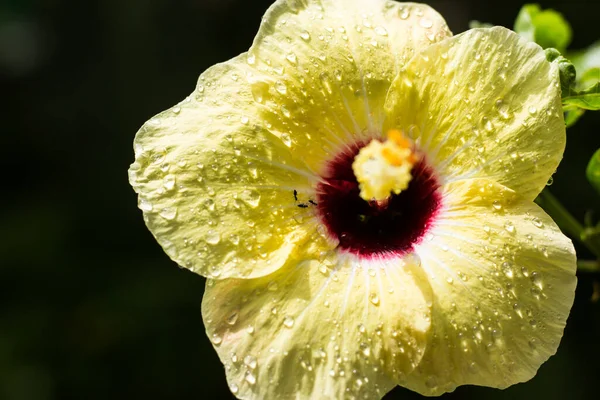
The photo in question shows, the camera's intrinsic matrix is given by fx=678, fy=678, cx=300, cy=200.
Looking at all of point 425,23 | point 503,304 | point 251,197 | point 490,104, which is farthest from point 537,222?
point 251,197

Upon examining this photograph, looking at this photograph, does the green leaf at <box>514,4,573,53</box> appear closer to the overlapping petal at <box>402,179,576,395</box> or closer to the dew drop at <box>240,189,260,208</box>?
the overlapping petal at <box>402,179,576,395</box>

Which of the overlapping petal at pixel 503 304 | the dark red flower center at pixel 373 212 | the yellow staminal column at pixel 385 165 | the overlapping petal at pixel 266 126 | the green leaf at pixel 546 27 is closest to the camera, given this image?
the overlapping petal at pixel 503 304

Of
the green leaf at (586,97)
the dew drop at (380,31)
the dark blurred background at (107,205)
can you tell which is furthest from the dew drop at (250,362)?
the dark blurred background at (107,205)

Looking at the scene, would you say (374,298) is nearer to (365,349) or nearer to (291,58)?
(365,349)

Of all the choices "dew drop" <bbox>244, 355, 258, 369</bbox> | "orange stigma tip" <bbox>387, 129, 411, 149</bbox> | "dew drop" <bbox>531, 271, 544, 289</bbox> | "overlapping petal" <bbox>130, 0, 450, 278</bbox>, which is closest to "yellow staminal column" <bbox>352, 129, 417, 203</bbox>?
"orange stigma tip" <bbox>387, 129, 411, 149</bbox>

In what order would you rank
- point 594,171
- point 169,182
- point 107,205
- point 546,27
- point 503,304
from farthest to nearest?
point 107,205
point 546,27
point 594,171
point 169,182
point 503,304

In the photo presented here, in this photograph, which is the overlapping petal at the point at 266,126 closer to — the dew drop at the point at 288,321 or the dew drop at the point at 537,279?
the dew drop at the point at 288,321
